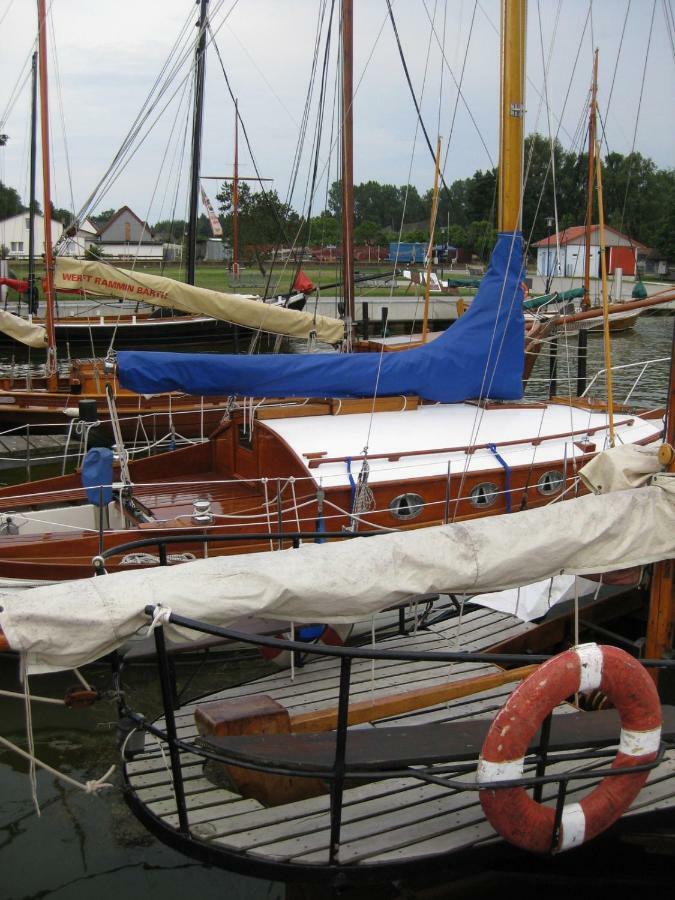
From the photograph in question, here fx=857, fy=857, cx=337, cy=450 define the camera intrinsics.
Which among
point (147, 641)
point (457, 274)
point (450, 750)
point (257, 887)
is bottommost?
point (257, 887)

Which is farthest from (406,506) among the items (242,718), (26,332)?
(26,332)

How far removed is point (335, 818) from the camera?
454 centimetres

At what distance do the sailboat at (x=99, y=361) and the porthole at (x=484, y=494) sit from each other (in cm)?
590

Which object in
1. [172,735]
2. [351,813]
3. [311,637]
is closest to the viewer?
[172,735]

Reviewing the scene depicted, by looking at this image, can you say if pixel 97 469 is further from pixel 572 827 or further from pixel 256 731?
pixel 572 827

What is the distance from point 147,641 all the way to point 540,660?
13.2 ft

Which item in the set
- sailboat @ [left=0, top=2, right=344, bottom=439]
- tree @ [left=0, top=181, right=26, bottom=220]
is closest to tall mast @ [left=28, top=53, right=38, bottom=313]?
sailboat @ [left=0, top=2, right=344, bottom=439]

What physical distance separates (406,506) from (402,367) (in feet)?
6.71

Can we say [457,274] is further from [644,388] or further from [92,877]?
[92,877]

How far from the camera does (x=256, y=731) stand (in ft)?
17.2

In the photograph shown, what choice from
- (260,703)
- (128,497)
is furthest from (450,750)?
(128,497)

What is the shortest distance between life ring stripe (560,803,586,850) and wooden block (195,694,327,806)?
147 centimetres

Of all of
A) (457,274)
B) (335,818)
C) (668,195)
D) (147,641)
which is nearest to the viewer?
(335,818)

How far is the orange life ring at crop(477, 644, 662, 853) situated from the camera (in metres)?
4.39
